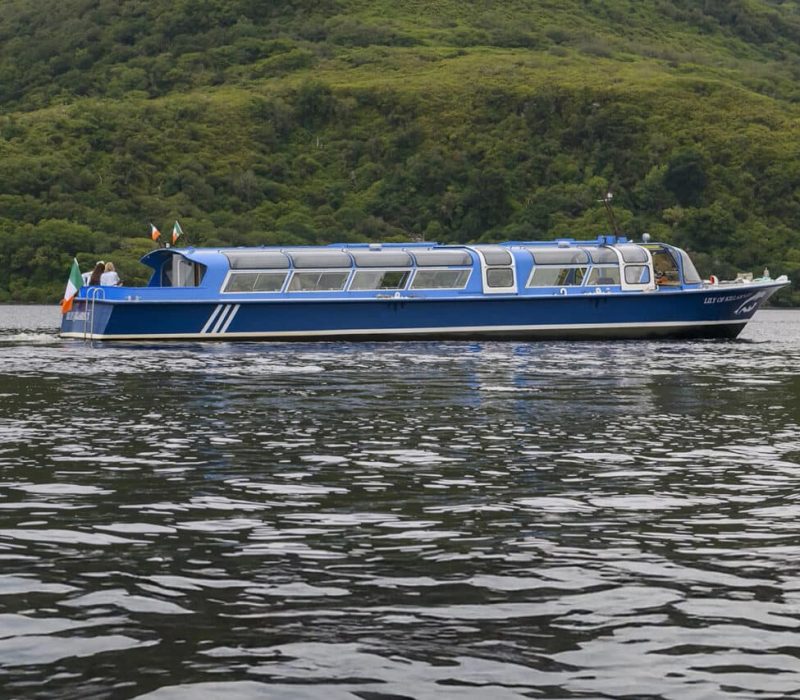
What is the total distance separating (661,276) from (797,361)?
13.5m

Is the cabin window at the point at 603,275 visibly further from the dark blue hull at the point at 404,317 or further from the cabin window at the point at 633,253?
the dark blue hull at the point at 404,317

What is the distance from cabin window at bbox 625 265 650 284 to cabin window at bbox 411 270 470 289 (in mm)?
5748

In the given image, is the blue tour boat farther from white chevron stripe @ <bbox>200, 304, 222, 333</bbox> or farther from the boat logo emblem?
the boat logo emblem

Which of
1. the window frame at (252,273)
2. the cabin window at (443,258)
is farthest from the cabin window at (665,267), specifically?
the window frame at (252,273)

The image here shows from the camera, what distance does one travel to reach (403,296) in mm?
52812

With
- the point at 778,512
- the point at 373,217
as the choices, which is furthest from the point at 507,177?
the point at 778,512

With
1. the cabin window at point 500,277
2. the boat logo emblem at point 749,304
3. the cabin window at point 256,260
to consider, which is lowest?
the boat logo emblem at point 749,304

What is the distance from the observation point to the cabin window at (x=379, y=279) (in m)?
53.2

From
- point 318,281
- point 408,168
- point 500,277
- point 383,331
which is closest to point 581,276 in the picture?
point 500,277

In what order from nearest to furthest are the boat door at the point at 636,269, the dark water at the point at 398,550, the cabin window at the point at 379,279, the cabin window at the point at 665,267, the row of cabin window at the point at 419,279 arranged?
the dark water at the point at 398,550
the row of cabin window at the point at 419,279
the cabin window at the point at 379,279
the boat door at the point at 636,269
the cabin window at the point at 665,267

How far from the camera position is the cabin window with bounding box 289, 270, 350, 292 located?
52594 mm

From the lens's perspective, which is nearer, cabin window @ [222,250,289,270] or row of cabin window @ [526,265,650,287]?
cabin window @ [222,250,289,270]

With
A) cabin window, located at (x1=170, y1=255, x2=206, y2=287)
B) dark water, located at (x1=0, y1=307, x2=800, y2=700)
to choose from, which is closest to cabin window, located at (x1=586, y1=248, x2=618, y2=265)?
cabin window, located at (x1=170, y1=255, x2=206, y2=287)

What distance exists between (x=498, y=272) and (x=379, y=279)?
3917 millimetres
